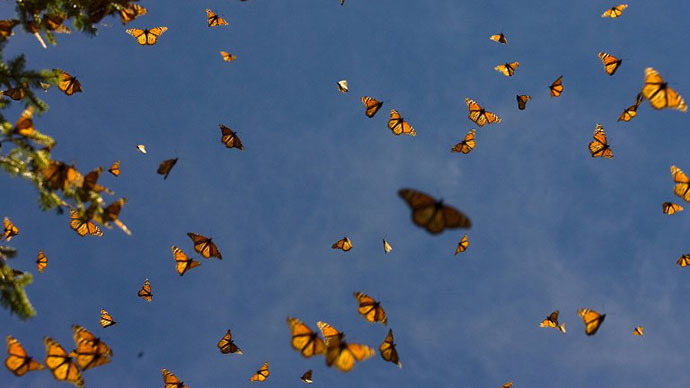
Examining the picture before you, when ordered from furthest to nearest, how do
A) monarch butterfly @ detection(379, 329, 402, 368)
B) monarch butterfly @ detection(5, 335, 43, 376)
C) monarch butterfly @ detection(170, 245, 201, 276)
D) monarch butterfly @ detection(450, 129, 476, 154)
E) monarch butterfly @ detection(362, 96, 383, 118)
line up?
monarch butterfly @ detection(450, 129, 476, 154), monarch butterfly @ detection(362, 96, 383, 118), monarch butterfly @ detection(170, 245, 201, 276), monarch butterfly @ detection(379, 329, 402, 368), monarch butterfly @ detection(5, 335, 43, 376)

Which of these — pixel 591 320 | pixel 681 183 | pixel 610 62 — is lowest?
pixel 591 320

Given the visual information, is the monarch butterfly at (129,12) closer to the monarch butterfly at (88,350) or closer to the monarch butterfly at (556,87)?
the monarch butterfly at (88,350)

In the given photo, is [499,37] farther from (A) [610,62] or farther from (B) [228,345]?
(B) [228,345]

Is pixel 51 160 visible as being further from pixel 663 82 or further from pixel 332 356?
pixel 663 82

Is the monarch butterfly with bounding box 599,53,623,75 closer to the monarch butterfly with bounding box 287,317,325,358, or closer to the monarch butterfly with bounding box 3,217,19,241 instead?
the monarch butterfly with bounding box 287,317,325,358

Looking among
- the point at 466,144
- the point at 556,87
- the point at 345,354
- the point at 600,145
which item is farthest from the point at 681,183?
the point at 345,354

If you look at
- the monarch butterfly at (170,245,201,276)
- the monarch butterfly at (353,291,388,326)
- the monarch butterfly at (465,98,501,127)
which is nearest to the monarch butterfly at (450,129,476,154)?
the monarch butterfly at (465,98,501,127)
